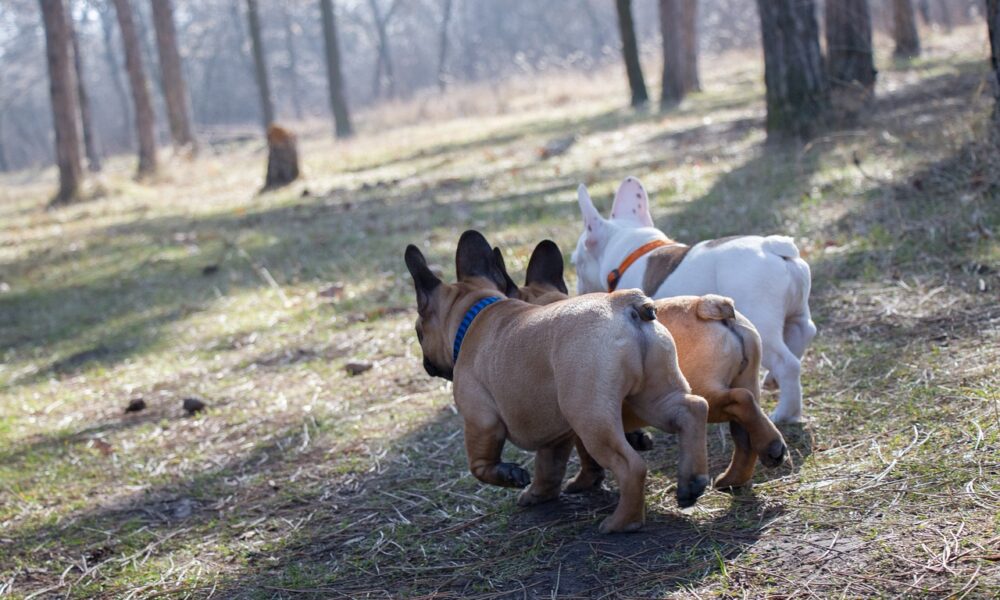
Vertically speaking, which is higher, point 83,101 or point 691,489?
point 83,101

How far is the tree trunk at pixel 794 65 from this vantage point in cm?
1125

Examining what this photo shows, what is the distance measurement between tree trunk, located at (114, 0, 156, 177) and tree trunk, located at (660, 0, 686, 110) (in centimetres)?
1156

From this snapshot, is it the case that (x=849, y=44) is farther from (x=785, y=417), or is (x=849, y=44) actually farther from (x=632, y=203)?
(x=785, y=417)

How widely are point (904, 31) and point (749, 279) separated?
18403 millimetres

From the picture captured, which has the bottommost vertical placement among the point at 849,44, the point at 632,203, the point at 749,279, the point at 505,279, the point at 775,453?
the point at 775,453

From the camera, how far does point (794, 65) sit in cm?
1128

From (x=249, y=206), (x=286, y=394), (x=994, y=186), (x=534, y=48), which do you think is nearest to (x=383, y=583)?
(x=286, y=394)

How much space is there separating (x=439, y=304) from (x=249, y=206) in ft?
41.1

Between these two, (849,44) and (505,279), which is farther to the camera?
(849,44)

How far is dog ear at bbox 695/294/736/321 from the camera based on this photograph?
3686mm

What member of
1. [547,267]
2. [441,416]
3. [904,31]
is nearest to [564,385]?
[547,267]

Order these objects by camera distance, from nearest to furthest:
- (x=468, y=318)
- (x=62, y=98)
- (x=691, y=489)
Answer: (x=691, y=489) < (x=468, y=318) < (x=62, y=98)

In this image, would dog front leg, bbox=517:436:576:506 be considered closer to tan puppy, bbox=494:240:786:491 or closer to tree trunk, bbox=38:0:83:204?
tan puppy, bbox=494:240:786:491

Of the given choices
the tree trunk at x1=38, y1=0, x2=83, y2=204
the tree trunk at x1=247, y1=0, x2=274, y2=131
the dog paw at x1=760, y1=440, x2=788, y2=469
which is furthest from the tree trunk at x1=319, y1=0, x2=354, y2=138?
the dog paw at x1=760, y1=440, x2=788, y2=469
